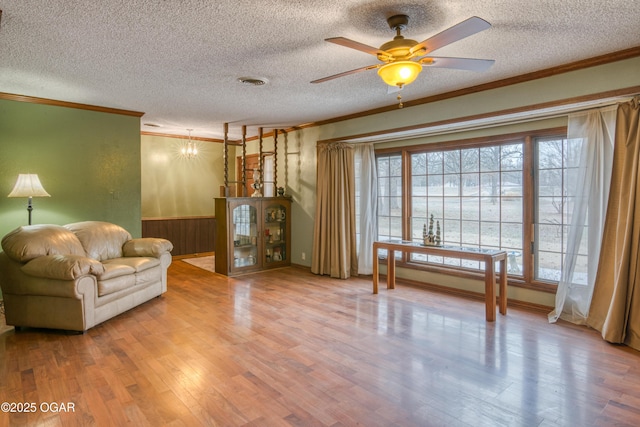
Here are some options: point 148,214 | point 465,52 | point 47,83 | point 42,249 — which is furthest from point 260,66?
point 148,214

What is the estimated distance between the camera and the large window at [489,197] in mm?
3977

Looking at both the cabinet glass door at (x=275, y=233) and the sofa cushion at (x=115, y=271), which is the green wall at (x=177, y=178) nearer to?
the cabinet glass door at (x=275, y=233)

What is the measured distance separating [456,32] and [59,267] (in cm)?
365

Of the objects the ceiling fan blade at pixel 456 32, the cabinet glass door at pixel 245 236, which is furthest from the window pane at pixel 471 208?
the cabinet glass door at pixel 245 236

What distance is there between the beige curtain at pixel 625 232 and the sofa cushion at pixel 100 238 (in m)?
5.17

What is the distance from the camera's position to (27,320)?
3.38 meters

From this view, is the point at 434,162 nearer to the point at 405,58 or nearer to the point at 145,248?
the point at 405,58

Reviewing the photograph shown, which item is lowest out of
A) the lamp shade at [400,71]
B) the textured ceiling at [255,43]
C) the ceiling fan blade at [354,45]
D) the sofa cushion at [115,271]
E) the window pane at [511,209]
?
the sofa cushion at [115,271]

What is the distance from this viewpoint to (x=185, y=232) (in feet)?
24.2

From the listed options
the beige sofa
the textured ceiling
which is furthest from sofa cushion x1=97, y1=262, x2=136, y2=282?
the textured ceiling

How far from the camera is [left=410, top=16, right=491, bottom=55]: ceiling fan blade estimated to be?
1.95 m

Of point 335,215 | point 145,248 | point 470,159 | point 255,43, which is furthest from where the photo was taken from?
point 335,215

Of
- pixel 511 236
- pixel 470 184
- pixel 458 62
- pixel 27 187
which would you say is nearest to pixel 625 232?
pixel 511 236

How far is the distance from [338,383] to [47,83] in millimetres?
4253
